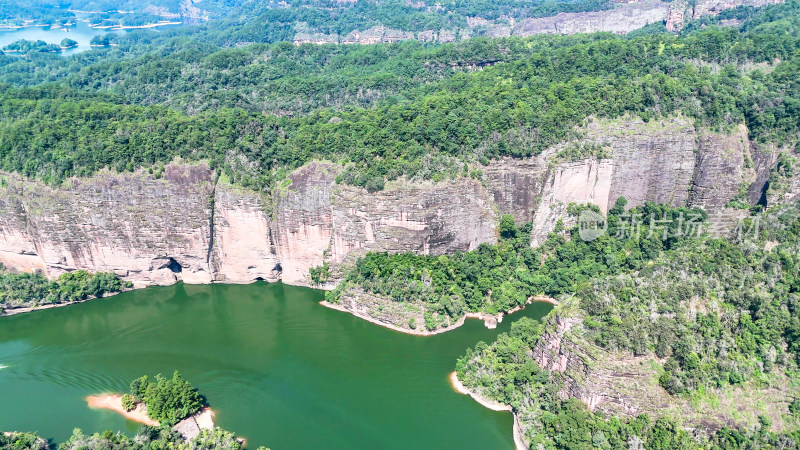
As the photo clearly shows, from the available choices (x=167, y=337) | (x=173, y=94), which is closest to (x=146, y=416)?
(x=167, y=337)

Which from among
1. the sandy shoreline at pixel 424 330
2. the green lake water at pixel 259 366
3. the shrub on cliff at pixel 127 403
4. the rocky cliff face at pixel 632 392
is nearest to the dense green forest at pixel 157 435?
the shrub on cliff at pixel 127 403

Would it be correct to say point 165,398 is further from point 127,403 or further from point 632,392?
point 632,392

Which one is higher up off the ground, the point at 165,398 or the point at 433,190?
the point at 433,190

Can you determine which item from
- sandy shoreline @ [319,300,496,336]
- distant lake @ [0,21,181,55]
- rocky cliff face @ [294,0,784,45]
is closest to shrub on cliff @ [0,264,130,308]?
sandy shoreline @ [319,300,496,336]

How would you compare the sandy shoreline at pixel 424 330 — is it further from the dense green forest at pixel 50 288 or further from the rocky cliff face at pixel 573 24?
the rocky cliff face at pixel 573 24

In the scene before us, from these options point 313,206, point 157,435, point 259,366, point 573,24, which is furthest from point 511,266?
point 573,24

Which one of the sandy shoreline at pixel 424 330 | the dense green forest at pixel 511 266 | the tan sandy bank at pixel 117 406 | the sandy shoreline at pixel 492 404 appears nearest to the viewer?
the sandy shoreline at pixel 492 404

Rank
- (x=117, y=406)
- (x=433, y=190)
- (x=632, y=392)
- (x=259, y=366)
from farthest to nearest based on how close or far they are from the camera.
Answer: (x=433, y=190) → (x=259, y=366) → (x=117, y=406) → (x=632, y=392)
